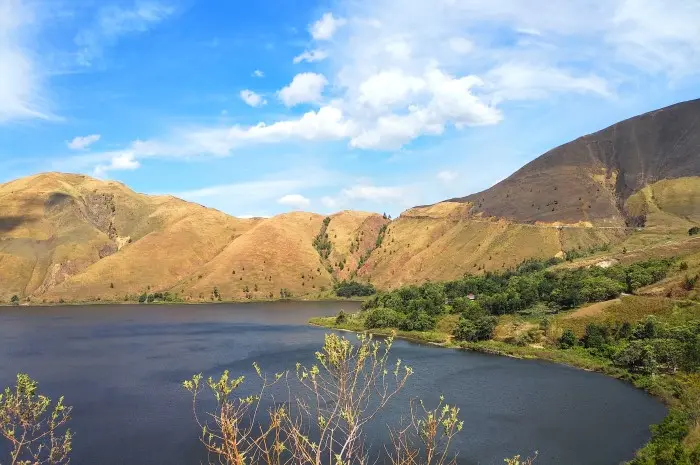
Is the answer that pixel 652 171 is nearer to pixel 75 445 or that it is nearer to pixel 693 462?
pixel 693 462

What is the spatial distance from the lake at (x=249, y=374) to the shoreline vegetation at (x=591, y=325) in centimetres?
301

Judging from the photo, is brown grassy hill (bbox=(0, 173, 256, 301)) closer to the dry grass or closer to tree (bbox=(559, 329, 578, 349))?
tree (bbox=(559, 329, 578, 349))

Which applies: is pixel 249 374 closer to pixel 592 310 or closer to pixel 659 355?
pixel 659 355

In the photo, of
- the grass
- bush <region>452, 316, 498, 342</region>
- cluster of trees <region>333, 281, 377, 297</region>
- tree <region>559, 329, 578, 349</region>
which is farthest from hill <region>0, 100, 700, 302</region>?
tree <region>559, 329, 578, 349</region>

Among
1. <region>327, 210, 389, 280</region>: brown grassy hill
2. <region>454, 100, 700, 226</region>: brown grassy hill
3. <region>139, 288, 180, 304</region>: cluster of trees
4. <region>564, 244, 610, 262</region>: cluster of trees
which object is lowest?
<region>139, 288, 180, 304</region>: cluster of trees

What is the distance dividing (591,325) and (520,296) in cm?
1745

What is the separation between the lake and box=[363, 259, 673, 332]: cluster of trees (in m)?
11.2

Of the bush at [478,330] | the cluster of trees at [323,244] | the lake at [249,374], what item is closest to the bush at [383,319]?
the lake at [249,374]

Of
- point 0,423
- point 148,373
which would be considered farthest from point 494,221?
point 0,423

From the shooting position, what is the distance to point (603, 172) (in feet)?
519

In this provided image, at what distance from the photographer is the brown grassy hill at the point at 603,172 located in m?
140

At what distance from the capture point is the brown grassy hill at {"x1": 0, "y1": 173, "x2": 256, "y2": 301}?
146 meters

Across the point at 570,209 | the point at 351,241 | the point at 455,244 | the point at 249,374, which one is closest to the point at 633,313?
the point at 249,374

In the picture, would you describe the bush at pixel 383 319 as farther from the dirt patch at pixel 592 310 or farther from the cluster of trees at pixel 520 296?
the dirt patch at pixel 592 310
